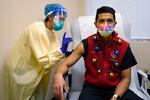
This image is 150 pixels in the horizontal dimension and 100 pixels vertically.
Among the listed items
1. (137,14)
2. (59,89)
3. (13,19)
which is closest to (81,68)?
(59,89)

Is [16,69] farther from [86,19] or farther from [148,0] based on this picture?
[148,0]

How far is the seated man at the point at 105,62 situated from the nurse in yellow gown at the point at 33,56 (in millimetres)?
221

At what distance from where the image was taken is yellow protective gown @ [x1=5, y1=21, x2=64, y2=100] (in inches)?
77.8

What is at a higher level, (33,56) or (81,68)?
(33,56)

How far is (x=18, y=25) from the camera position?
88.6 inches

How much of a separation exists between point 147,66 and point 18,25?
5.49 feet

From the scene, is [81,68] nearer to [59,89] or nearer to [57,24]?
[57,24]

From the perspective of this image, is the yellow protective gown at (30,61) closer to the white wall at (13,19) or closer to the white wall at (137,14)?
the white wall at (13,19)

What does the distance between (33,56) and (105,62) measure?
0.69 metres

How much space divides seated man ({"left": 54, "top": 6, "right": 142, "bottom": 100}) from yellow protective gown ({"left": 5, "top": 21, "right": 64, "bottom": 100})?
22cm

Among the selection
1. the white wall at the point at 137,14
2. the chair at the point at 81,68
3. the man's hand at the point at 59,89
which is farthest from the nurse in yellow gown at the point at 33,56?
the white wall at the point at 137,14

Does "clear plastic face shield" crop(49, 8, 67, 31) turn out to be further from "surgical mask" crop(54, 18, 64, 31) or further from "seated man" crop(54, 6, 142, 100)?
"seated man" crop(54, 6, 142, 100)

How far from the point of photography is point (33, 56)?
2.08 metres

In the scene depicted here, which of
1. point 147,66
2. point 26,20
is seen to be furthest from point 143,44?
point 26,20
